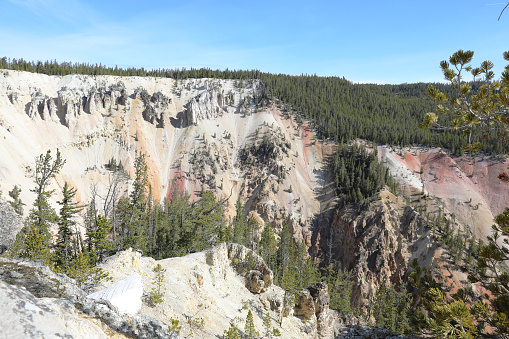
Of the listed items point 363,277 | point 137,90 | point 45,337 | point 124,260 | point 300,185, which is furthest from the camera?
point 137,90

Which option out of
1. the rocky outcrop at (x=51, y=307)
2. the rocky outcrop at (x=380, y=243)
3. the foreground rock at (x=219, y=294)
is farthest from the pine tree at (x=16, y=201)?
the rocky outcrop at (x=380, y=243)

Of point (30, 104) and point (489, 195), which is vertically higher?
point (30, 104)

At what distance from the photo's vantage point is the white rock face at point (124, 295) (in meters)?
10.5

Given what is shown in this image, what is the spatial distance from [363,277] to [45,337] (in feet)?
210

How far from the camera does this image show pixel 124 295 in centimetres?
1116

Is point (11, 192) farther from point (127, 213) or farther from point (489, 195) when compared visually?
point (489, 195)

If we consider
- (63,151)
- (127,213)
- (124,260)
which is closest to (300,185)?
(127,213)

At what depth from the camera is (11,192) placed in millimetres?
Answer: 47188

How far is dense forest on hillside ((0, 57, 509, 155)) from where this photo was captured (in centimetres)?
9300

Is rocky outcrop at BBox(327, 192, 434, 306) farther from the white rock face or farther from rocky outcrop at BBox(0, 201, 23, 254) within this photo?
rocky outcrop at BBox(0, 201, 23, 254)

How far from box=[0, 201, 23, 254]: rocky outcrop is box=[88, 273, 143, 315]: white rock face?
81.8 ft

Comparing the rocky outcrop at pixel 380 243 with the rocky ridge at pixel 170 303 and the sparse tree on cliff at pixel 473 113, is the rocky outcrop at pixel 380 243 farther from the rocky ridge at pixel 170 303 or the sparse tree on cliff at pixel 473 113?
the sparse tree on cliff at pixel 473 113

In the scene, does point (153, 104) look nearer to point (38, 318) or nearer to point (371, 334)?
point (371, 334)

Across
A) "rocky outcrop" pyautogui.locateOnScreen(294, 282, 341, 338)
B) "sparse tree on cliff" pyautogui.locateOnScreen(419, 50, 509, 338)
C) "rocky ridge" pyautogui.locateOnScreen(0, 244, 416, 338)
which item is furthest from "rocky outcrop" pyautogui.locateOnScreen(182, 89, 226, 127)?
"sparse tree on cliff" pyautogui.locateOnScreen(419, 50, 509, 338)
